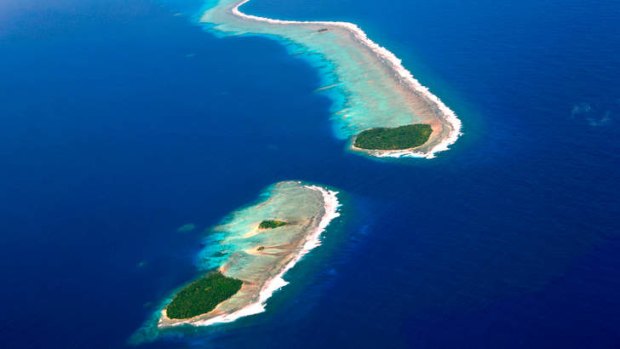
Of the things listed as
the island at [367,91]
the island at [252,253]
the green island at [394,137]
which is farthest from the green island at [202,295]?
the green island at [394,137]

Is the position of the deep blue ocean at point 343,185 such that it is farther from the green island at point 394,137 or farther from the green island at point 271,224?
the green island at point 271,224

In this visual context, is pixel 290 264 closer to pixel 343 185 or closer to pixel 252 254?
pixel 252 254

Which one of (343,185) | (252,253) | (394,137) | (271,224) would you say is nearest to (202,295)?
(252,253)

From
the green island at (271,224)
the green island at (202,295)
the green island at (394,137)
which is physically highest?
the green island at (394,137)

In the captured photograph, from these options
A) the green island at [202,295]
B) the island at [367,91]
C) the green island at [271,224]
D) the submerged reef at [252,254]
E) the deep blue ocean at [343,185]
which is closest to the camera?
the deep blue ocean at [343,185]

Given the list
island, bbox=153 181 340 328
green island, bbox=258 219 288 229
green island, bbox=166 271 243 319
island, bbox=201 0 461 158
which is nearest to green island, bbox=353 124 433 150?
island, bbox=201 0 461 158

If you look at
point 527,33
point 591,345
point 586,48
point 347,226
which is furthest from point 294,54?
point 591,345

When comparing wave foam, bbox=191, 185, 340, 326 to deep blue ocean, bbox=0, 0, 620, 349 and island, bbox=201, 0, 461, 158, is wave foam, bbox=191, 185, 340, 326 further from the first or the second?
island, bbox=201, 0, 461, 158

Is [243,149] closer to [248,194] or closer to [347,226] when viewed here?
[248,194]
